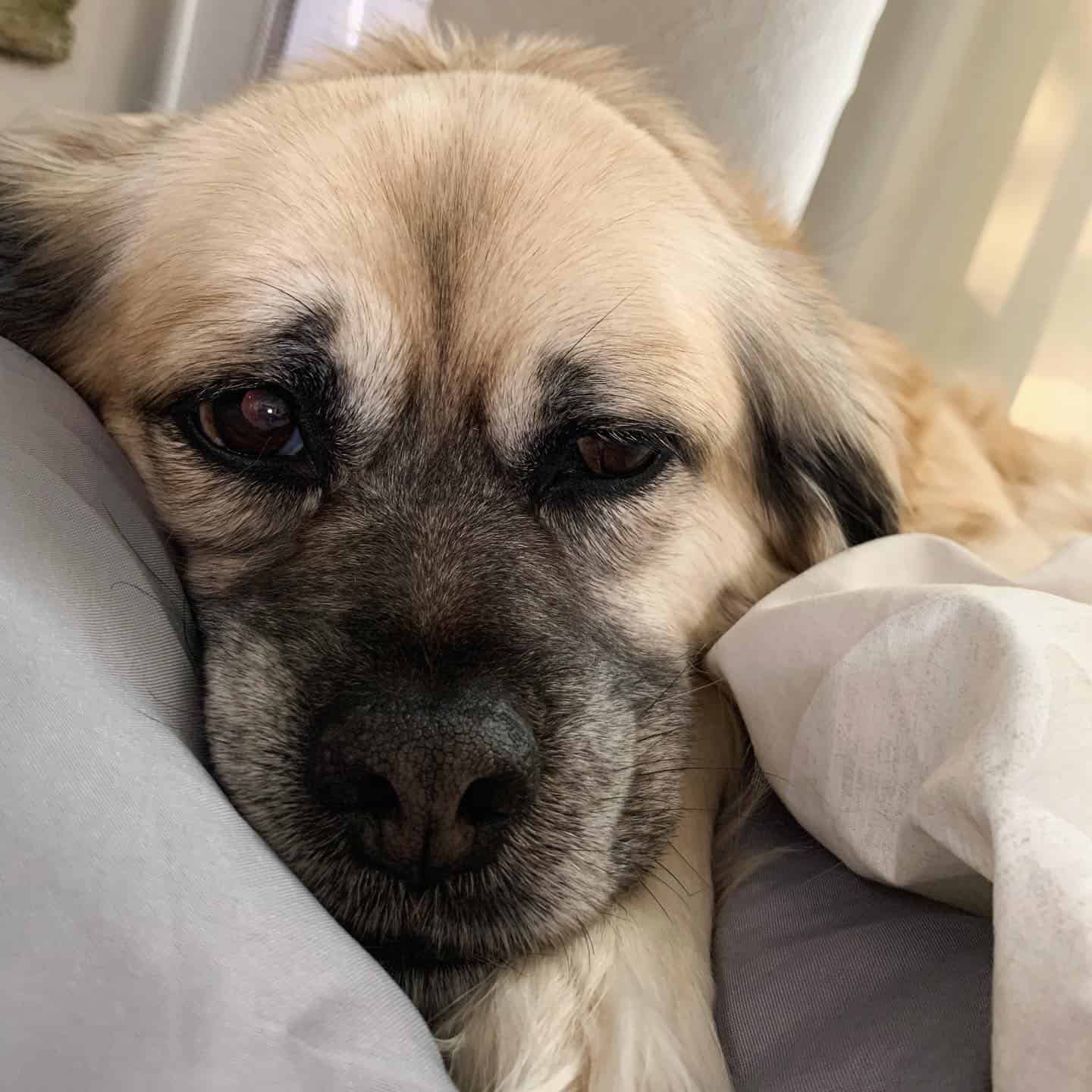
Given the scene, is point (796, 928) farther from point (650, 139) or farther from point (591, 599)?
point (650, 139)

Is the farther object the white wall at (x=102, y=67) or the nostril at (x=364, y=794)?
the white wall at (x=102, y=67)

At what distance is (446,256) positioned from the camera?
1.07m

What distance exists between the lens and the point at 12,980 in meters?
0.53

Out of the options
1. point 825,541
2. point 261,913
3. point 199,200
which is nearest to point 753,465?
point 825,541

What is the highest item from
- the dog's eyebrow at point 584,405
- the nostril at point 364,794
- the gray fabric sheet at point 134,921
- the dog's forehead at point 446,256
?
the dog's forehead at point 446,256

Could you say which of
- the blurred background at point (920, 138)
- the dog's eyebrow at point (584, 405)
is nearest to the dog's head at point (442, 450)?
the dog's eyebrow at point (584, 405)

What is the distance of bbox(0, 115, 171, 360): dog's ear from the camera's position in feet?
4.21

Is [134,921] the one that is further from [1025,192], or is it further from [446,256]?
[1025,192]

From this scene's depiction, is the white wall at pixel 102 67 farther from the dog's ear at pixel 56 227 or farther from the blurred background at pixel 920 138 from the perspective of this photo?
the dog's ear at pixel 56 227

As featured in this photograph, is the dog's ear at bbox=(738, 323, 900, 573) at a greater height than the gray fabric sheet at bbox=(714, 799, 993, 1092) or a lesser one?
greater

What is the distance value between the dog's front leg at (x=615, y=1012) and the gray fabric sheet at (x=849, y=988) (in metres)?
0.03

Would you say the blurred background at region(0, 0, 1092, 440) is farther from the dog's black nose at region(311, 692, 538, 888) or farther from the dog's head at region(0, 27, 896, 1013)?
the dog's black nose at region(311, 692, 538, 888)

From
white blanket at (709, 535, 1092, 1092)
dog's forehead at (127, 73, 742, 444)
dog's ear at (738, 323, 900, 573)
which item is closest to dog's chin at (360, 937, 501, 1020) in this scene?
white blanket at (709, 535, 1092, 1092)

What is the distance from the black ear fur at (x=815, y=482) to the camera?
1.36 meters
